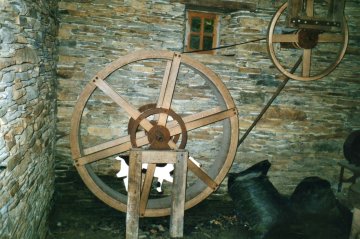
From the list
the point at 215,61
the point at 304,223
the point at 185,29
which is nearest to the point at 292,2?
the point at 215,61

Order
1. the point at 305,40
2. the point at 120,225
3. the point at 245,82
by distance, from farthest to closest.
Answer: the point at 245,82 → the point at 120,225 → the point at 305,40

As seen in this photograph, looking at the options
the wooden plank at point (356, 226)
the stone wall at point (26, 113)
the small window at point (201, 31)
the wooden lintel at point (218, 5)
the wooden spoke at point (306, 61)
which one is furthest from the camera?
the small window at point (201, 31)

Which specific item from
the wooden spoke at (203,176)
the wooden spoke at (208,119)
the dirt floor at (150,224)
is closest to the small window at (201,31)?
the wooden spoke at (208,119)

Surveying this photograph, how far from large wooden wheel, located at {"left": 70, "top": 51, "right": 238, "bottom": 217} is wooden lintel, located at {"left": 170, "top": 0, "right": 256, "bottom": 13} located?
0.97 m

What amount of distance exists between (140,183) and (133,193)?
153 mm

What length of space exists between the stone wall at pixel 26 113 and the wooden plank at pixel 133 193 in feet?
3.65

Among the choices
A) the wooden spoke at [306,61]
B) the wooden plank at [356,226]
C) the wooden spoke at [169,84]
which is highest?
the wooden spoke at [306,61]

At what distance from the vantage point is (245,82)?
496cm

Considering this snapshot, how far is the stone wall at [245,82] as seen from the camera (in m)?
4.53

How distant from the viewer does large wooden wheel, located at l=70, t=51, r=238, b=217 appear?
13.4 ft

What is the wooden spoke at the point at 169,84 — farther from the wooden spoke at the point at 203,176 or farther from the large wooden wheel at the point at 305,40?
the large wooden wheel at the point at 305,40

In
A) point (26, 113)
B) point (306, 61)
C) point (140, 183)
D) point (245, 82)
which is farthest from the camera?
point (245, 82)

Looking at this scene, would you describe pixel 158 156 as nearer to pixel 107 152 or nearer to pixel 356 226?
pixel 107 152

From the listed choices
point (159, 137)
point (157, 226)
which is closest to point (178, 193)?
point (159, 137)
